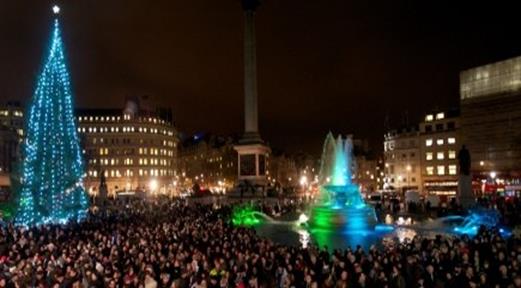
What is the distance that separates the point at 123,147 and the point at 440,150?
75751 millimetres

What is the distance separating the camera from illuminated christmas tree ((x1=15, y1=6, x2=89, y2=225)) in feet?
145

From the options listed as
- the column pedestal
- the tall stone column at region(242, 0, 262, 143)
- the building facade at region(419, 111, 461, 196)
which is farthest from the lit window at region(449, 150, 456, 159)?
the column pedestal

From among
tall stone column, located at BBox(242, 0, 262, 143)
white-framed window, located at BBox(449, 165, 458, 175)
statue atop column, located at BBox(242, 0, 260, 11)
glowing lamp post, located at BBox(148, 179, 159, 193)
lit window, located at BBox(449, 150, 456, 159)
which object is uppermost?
statue atop column, located at BBox(242, 0, 260, 11)

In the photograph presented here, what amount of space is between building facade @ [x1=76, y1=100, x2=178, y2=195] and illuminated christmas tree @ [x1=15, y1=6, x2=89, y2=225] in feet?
292

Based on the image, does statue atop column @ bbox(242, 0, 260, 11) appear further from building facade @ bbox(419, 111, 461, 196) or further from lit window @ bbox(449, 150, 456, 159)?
lit window @ bbox(449, 150, 456, 159)

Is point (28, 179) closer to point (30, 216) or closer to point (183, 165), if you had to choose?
point (30, 216)

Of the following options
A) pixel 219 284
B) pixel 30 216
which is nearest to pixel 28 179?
pixel 30 216

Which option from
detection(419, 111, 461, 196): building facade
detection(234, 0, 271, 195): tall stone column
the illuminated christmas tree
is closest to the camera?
the illuminated christmas tree

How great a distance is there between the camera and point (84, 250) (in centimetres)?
2241

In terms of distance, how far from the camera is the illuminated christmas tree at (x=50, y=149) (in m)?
44.3

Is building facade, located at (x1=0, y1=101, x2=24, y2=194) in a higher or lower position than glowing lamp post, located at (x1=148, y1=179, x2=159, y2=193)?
higher

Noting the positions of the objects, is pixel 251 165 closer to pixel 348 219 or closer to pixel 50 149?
pixel 50 149

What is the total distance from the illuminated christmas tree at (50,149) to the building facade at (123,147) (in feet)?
292

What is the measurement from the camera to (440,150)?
108 m
